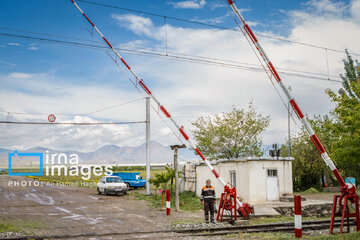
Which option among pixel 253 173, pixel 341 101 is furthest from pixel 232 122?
pixel 341 101

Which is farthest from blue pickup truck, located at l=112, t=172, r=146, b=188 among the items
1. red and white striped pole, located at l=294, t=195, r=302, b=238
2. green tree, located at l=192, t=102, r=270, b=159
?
red and white striped pole, located at l=294, t=195, r=302, b=238

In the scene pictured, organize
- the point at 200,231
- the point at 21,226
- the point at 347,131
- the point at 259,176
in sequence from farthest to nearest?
the point at 259,176 < the point at 347,131 < the point at 21,226 < the point at 200,231

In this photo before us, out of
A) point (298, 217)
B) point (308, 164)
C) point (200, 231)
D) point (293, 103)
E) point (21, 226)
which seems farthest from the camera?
point (308, 164)

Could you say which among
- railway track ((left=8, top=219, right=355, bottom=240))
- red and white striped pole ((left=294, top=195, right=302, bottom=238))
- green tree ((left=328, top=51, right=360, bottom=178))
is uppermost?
green tree ((left=328, top=51, right=360, bottom=178))

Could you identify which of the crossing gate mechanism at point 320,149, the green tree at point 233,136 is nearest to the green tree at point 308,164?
the green tree at point 233,136

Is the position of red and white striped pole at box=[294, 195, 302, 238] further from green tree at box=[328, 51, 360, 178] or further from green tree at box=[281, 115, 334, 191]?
green tree at box=[281, 115, 334, 191]

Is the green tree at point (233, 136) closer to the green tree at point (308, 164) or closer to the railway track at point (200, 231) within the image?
the green tree at point (308, 164)

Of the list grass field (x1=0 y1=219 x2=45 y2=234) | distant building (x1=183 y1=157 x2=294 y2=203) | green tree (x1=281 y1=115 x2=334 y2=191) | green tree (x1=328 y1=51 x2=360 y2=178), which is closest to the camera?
grass field (x1=0 y1=219 x2=45 y2=234)

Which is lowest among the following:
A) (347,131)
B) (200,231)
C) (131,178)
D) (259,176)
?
(200,231)

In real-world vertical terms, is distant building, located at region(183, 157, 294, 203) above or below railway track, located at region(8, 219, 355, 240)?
above

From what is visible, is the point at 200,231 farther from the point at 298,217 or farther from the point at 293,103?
the point at 293,103

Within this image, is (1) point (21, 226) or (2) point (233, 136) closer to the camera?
(1) point (21, 226)

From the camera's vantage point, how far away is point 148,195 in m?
31.2

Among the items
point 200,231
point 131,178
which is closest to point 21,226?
point 200,231
